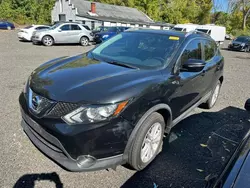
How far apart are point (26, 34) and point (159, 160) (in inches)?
661

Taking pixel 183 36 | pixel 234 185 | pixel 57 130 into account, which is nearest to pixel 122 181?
pixel 57 130

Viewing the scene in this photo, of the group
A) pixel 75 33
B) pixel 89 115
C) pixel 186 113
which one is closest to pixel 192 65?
pixel 186 113

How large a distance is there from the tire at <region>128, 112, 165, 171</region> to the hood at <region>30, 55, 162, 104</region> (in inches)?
17.1

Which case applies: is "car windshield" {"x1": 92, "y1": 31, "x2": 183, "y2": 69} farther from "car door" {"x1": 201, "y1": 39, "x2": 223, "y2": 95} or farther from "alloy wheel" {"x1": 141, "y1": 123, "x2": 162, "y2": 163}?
"car door" {"x1": 201, "y1": 39, "x2": 223, "y2": 95}

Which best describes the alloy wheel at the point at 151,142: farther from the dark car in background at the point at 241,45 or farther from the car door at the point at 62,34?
the dark car in background at the point at 241,45

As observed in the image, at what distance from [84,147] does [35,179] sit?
0.86 metres

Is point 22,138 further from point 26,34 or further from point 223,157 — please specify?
point 26,34

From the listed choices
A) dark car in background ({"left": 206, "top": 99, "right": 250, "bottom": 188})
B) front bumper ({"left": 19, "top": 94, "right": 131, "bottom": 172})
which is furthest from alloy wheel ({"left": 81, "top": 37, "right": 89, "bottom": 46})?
dark car in background ({"left": 206, "top": 99, "right": 250, "bottom": 188})

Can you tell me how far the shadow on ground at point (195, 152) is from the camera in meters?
2.67

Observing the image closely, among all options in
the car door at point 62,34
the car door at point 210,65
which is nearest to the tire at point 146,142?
the car door at point 210,65

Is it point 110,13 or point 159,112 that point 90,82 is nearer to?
point 159,112

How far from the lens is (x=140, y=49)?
342 cm

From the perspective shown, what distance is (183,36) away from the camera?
3.49 metres

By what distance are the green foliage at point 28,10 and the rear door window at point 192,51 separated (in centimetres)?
4384
